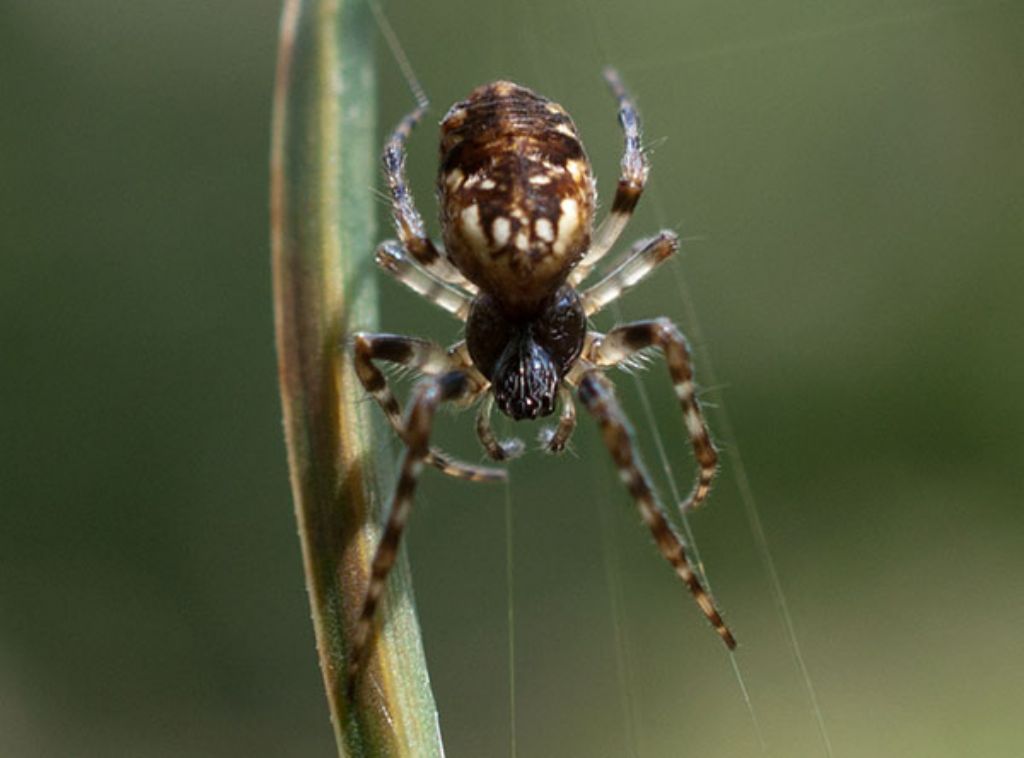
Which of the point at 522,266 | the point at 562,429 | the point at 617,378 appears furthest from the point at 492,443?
the point at 617,378

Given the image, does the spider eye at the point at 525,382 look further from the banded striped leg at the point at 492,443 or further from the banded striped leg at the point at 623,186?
the banded striped leg at the point at 623,186

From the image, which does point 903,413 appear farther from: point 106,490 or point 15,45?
point 15,45

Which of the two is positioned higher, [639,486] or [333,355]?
[333,355]

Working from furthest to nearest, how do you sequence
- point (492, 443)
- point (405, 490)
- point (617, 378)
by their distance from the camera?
point (617, 378) → point (492, 443) → point (405, 490)

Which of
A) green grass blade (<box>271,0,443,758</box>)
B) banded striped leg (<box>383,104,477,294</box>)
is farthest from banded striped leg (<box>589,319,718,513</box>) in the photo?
green grass blade (<box>271,0,443,758</box>)

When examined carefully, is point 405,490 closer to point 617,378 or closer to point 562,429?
point 562,429

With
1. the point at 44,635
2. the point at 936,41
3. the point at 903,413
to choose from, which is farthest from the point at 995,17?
the point at 44,635

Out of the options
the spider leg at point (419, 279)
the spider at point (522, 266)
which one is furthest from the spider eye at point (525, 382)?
the spider leg at point (419, 279)
